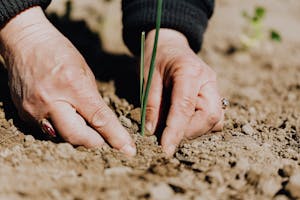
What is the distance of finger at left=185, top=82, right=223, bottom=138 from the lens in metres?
1.39

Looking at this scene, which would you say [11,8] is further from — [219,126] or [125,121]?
[219,126]

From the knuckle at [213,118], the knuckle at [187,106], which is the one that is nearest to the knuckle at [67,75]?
the knuckle at [187,106]

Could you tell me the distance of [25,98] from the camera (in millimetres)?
1305

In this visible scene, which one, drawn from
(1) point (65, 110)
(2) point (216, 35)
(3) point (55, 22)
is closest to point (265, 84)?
(2) point (216, 35)

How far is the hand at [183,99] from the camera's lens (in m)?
1.34

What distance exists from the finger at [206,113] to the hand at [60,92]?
9.5 inches

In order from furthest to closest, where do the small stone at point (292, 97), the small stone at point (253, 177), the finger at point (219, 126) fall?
the small stone at point (292, 97) < the finger at point (219, 126) < the small stone at point (253, 177)

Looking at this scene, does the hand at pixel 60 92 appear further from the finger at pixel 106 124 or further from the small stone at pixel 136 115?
the small stone at pixel 136 115

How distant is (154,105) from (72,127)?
333 millimetres

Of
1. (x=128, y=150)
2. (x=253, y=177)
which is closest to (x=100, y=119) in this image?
(x=128, y=150)

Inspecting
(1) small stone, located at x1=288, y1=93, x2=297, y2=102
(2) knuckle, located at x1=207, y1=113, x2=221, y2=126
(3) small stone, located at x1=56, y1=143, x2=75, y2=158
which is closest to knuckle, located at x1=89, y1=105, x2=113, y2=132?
(3) small stone, located at x1=56, y1=143, x2=75, y2=158

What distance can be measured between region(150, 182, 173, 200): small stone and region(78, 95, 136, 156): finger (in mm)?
237

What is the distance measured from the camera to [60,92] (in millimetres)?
1268

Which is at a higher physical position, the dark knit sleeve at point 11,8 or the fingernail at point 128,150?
the dark knit sleeve at point 11,8
